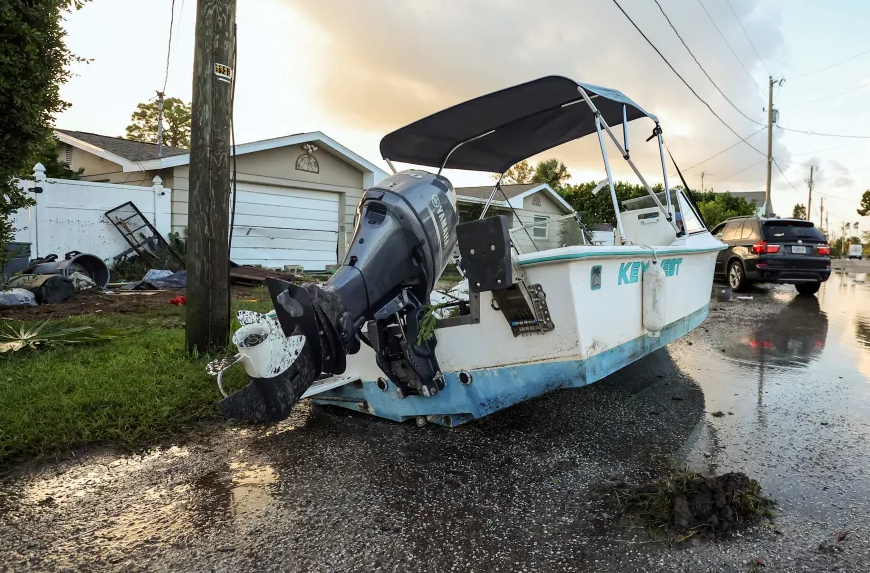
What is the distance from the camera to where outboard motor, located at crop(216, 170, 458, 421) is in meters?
2.52

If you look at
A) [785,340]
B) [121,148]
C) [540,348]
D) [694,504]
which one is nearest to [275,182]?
[121,148]

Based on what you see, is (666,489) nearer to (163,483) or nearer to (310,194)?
(163,483)

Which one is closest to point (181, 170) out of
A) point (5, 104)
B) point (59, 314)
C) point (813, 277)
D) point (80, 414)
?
point (59, 314)

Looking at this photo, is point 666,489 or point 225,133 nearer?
point 666,489

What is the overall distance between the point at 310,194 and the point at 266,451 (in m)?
11.9

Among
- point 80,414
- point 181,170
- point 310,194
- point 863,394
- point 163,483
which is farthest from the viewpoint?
point 310,194

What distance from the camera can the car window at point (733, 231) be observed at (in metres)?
12.5

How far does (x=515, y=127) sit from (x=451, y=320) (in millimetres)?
2413

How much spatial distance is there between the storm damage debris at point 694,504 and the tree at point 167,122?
47.9 meters

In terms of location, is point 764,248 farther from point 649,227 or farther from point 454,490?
point 454,490

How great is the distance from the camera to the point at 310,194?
14.4 m

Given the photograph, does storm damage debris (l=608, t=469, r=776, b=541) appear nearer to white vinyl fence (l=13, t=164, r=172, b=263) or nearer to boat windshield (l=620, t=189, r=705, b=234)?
boat windshield (l=620, t=189, r=705, b=234)

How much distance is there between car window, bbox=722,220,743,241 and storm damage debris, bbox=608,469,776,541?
11321mm

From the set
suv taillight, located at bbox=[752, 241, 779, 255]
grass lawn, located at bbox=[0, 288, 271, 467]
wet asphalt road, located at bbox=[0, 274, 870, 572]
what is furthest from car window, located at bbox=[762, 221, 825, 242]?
grass lawn, located at bbox=[0, 288, 271, 467]
